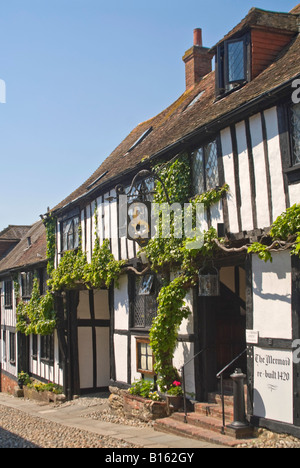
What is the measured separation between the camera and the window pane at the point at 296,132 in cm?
777

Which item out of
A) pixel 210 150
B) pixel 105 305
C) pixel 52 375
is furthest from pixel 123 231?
pixel 52 375

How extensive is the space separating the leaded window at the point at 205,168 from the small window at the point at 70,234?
5931 millimetres

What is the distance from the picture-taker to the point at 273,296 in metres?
8.04

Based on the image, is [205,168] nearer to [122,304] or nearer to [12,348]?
[122,304]

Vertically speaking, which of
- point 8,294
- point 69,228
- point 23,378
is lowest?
point 23,378

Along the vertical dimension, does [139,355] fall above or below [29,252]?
below

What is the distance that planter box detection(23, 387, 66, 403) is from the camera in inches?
624

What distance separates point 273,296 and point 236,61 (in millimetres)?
5064

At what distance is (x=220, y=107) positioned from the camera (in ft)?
33.3

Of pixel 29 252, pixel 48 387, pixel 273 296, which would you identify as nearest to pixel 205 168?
pixel 273 296

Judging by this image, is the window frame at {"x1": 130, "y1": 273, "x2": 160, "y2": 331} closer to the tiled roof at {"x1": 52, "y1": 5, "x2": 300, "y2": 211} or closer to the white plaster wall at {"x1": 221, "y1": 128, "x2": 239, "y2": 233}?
the tiled roof at {"x1": 52, "y1": 5, "x2": 300, "y2": 211}

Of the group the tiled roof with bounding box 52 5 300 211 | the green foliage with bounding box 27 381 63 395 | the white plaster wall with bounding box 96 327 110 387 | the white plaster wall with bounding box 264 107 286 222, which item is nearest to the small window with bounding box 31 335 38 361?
the green foliage with bounding box 27 381 63 395

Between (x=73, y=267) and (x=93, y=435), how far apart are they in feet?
20.7

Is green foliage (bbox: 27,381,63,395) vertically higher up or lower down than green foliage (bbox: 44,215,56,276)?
lower down
